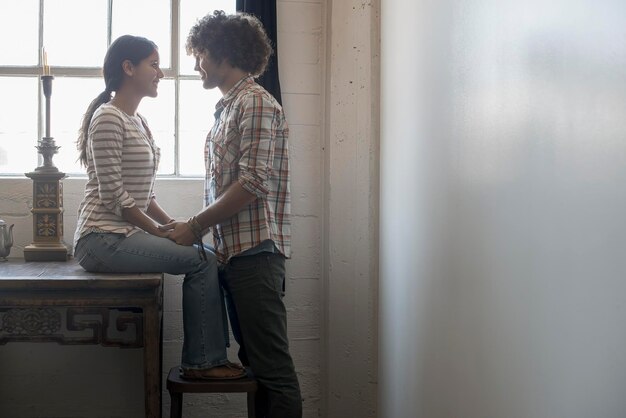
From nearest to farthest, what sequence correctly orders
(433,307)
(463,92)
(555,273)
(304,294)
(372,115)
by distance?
(555,273) < (463,92) < (433,307) < (372,115) < (304,294)

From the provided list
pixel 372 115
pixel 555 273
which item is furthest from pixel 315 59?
pixel 555 273

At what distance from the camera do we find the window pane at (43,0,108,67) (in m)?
3.83

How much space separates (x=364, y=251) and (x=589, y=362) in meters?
2.18

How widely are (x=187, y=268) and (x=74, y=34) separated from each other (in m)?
1.53

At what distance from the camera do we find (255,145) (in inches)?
108

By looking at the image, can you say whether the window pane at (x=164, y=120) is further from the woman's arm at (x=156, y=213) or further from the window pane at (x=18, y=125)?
the woman's arm at (x=156, y=213)

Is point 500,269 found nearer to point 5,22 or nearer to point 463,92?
point 463,92

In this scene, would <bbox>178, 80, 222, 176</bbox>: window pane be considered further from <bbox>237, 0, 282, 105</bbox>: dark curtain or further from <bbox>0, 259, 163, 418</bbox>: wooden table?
<bbox>0, 259, 163, 418</bbox>: wooden table

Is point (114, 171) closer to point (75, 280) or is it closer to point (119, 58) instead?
point (75, 280)

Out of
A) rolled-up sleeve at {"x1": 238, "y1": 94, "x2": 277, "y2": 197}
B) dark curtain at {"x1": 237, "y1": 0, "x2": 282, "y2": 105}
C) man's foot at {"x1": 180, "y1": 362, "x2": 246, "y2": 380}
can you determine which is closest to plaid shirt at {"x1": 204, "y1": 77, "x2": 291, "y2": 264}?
rolled-up sleeve at {"x1": 238, "y1": 94, "x2": 277, "y2": 197}

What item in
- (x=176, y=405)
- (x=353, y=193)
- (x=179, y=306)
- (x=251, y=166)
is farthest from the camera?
(x=179, y=306)

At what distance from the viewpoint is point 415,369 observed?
2896 mm

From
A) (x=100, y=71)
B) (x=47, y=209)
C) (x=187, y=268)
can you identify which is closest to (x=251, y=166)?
(x=187, y=268)

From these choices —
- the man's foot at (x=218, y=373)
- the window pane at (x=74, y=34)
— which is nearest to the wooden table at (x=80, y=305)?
Answer: the man's foot at (x=218, y=373)
